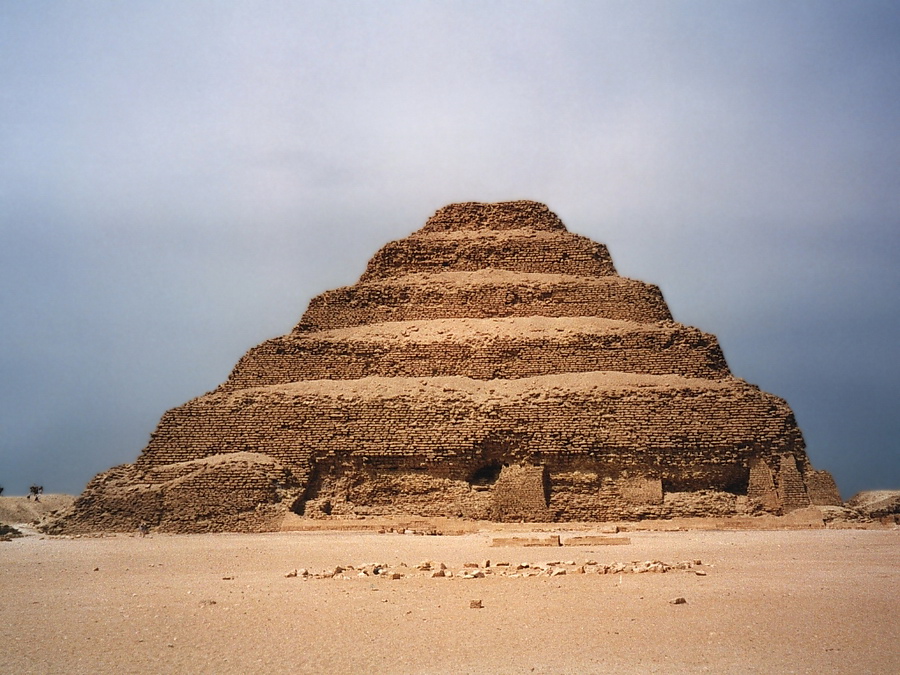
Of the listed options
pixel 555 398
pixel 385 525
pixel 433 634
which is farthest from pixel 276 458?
pixel 433 634

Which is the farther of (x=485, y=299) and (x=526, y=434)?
(x=485, y=299)

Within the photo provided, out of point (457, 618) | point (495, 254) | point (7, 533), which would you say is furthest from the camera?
point (495, 254)

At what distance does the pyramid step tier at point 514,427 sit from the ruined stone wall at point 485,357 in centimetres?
95

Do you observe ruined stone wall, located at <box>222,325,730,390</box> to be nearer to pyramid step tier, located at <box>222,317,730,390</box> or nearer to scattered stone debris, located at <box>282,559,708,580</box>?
pyramid step tier, located at <box>222,317,730,390</box>

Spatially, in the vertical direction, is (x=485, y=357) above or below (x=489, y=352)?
below

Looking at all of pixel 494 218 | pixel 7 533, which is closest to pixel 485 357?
pixel 494 218

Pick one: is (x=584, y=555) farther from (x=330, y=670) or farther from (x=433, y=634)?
(x=330, y=670)

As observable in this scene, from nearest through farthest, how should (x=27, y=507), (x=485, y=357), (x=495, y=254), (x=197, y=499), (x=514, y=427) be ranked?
(x=197, y=499) < (x=514, y=427) < (x=485, y=357) < (x=495, y=254) < (x=27, y=507)

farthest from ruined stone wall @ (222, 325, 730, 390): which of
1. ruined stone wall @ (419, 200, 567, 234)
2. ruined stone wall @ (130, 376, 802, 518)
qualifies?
ruined stone wall @ (419, 200, 567, 234)

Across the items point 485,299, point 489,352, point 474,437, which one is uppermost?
point 485,299

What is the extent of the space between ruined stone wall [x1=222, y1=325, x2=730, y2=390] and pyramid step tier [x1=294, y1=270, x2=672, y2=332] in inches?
77.9

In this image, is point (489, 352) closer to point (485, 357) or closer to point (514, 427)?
point (485, 357)

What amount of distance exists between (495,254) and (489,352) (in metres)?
6.90

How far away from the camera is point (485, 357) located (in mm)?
26953
